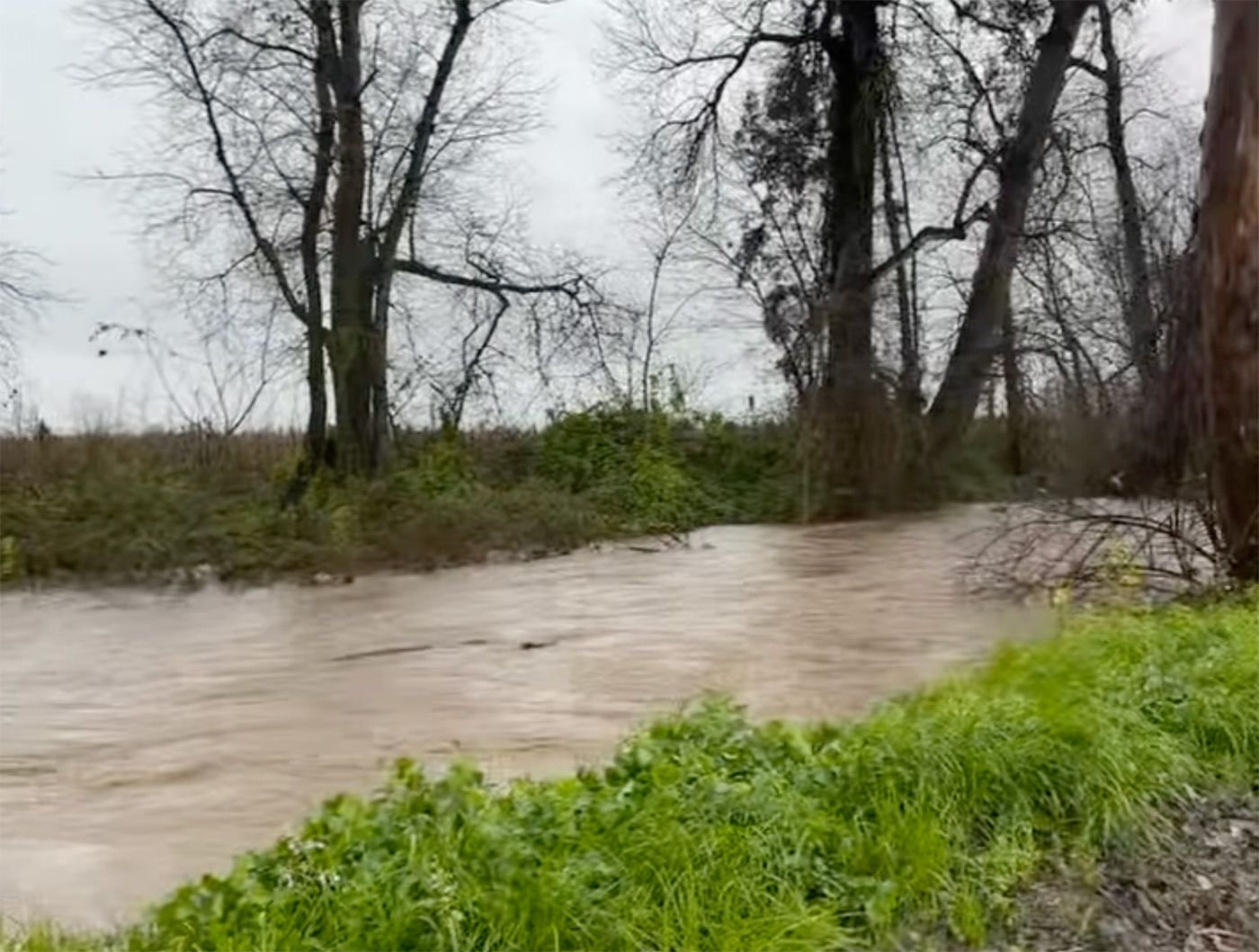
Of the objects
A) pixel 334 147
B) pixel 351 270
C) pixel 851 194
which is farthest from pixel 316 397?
pixel 851 194

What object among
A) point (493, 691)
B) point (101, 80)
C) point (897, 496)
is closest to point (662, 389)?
point (897, 496)

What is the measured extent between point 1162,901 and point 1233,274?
3.10m

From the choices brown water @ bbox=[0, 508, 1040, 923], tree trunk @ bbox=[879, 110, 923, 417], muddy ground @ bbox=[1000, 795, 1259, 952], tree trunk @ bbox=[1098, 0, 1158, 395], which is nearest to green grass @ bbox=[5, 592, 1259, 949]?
muddy ground @ bbox=[1000, 795, 1259, 952]

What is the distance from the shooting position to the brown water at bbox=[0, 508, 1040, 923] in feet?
8.01

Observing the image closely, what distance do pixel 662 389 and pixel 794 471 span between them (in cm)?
103

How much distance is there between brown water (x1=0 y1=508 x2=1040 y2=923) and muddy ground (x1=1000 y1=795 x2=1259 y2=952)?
0.85 metres

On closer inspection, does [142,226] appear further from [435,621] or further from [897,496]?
[897,496]

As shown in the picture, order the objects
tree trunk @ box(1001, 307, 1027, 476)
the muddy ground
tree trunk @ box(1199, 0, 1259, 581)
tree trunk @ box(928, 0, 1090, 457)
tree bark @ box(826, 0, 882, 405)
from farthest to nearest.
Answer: tree trunk @ box(928, 0, 1090, 457)
tree trunk @ box(1001, 307, 1027, 476)
tree bark @ box(826, 0, 882, 405)
tree trunk @ box(1199, 0, 1259, 581)
the muddy ground

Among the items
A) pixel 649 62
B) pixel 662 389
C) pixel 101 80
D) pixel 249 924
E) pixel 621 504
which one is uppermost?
pixel 649 62

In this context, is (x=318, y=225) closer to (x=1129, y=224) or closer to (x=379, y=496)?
(x=379, y=496)

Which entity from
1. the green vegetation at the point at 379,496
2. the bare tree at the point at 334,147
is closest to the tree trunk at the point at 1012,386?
the green vegetation at the point at 379,496

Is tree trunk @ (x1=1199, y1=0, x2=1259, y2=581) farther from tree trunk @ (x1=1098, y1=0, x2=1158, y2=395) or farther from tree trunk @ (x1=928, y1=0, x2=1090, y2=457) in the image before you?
tree trunk @ (x1=928, y1=0, x2=1090, y2=457)

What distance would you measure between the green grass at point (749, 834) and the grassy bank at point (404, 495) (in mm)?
1964

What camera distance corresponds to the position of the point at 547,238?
787 cm
